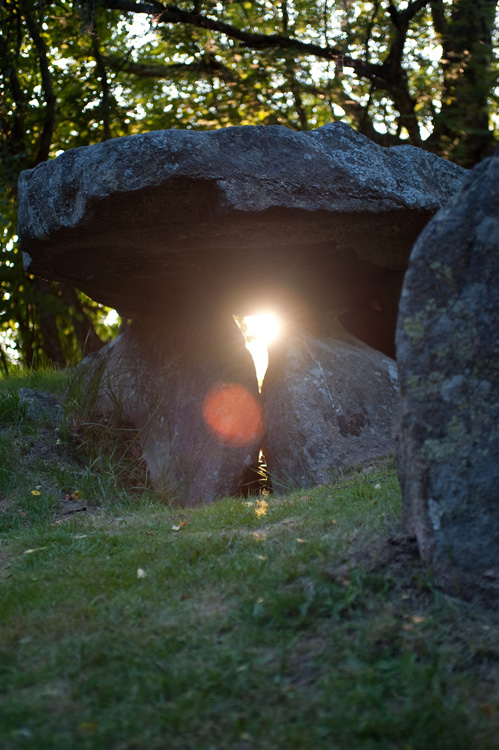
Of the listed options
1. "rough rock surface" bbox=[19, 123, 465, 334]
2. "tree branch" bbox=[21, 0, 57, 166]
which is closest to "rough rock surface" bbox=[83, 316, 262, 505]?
"rough rock surface" bbox=[19, 123, 465, 334]

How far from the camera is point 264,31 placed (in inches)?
454

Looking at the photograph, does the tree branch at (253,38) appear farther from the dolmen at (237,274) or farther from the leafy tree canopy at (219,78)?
the dolmen at (237,274)

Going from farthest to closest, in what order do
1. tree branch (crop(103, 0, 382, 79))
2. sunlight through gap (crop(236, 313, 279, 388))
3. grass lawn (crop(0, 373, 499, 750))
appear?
tree branch (crop(103, 0, 382, 79)) < sunlight through gap (crop(236, 313, 279, 388)) < grass lawn (crop(0, 373, 499, 750))

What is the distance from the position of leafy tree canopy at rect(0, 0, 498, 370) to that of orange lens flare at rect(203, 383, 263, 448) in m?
3.73

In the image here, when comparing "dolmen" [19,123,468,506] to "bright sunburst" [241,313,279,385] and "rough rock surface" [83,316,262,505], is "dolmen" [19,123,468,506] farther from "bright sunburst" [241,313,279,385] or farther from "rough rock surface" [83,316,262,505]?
"bright sunburst" [241,313,279,385]

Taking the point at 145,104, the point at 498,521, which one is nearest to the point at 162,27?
the point at 145,104

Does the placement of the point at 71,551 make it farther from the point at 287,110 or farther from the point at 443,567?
the point at 287,110

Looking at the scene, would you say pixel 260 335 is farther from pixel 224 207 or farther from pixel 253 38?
pixel 253 38

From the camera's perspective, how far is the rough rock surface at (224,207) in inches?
211

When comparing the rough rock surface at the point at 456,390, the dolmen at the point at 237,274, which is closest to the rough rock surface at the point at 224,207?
the dolmen at the point at 237,274

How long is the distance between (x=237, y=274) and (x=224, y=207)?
1.51m

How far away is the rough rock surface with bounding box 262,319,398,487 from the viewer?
6.25 meters

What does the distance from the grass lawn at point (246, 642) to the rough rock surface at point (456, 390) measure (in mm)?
208

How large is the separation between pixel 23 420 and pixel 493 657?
5036mm
